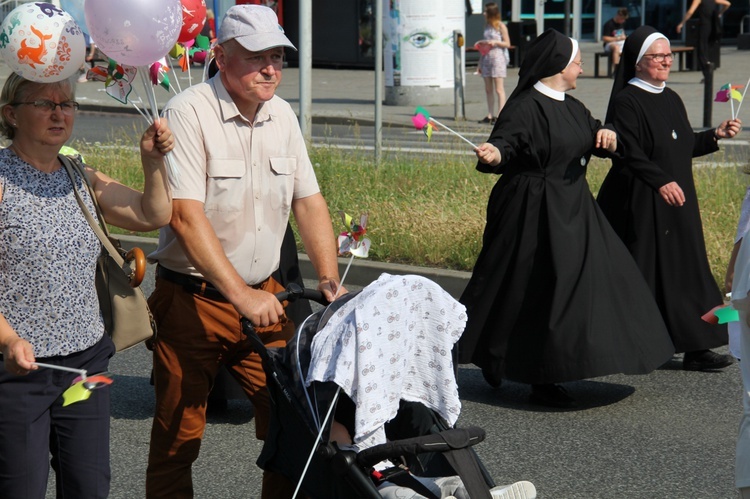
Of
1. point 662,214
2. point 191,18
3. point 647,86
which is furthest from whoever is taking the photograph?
point 647,86

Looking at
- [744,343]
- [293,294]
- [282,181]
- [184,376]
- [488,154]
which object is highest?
[282,181]

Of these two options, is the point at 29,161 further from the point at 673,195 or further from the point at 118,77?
the point at 673,195

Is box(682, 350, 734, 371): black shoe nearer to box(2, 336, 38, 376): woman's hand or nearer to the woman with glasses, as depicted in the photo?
the woman with glasses

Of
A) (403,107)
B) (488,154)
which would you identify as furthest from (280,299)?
(403,107)

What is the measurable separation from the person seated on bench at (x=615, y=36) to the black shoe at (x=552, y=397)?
1975 centimetres

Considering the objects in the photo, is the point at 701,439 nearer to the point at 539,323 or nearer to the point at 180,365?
the point at 539,323

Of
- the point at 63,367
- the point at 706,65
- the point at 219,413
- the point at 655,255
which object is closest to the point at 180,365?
the point at 63,367

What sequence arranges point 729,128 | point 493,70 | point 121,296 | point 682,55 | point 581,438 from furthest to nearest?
point 682,55
point 493,70
point 729,128
point 581,438
point 121,296

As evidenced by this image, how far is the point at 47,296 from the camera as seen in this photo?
367 centimetres

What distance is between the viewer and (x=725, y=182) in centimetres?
1051

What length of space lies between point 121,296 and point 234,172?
0.61 metres

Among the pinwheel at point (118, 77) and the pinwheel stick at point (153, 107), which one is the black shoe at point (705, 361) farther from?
A: the pinwheel at point (118, 77)

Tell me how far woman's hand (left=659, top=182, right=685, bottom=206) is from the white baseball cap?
3.13m

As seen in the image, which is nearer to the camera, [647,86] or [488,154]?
[488,154]
